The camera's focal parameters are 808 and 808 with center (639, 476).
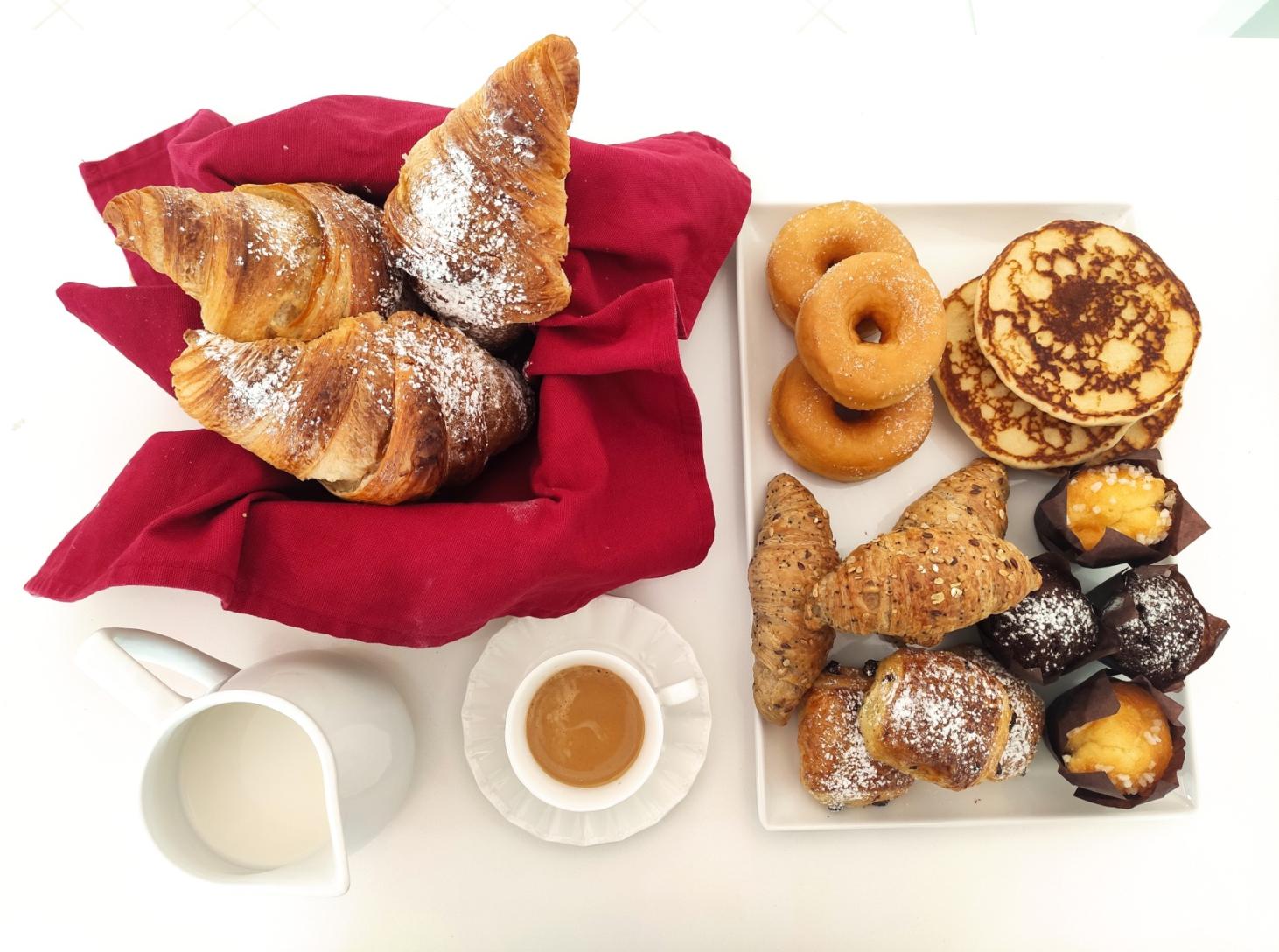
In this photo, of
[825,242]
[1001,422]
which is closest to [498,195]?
[825,242]

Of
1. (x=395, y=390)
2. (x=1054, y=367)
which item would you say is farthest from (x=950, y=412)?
(x=395, y=390)

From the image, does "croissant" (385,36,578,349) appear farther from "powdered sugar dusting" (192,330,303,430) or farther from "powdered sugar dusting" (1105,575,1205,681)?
"powdered sugar dusting" (1105,575,1205,681)

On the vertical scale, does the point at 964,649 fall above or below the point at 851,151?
below

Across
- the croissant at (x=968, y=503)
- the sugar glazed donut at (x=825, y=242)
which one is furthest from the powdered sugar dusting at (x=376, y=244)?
the croissant at (x=968, y=503)

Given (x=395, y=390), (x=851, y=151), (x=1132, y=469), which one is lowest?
(x=1132, y=469)

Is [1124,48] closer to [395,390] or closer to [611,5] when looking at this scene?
[611,5]
